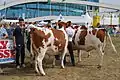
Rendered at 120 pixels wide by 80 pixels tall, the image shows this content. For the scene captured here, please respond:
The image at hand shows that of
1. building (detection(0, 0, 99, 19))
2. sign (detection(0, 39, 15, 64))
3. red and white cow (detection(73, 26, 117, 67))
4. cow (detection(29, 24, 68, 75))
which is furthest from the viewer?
building (detection(0, 0, 99, 19))

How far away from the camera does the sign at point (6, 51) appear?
36.9ft

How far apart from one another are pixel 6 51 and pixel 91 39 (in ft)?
12.3

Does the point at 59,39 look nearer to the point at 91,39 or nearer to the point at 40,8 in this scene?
the point at 91,39

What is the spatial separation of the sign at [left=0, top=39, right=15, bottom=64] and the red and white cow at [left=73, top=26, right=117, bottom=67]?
10.6 feet

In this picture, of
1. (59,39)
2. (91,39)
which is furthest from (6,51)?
(91,39)

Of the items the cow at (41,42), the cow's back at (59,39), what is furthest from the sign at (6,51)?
the cow's back at (59,39)

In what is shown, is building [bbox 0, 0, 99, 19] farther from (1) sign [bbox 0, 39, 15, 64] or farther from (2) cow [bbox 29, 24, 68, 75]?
(2) cow [bbox 29, 24, 68, 75]

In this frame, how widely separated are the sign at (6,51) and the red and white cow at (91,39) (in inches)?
127

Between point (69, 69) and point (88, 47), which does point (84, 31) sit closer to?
point (88, 47)

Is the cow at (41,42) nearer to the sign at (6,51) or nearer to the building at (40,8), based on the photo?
the sign at (6,51)

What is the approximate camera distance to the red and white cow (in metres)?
12.5

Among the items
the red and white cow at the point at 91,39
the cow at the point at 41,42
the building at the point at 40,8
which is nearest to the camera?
the cow at the point at 41,42

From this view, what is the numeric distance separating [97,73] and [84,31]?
2750mm

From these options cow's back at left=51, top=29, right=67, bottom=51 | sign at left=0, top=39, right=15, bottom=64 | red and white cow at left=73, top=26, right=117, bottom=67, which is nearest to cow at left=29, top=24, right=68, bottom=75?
cow's back at left=51, top=29, right=67, bottom=51
